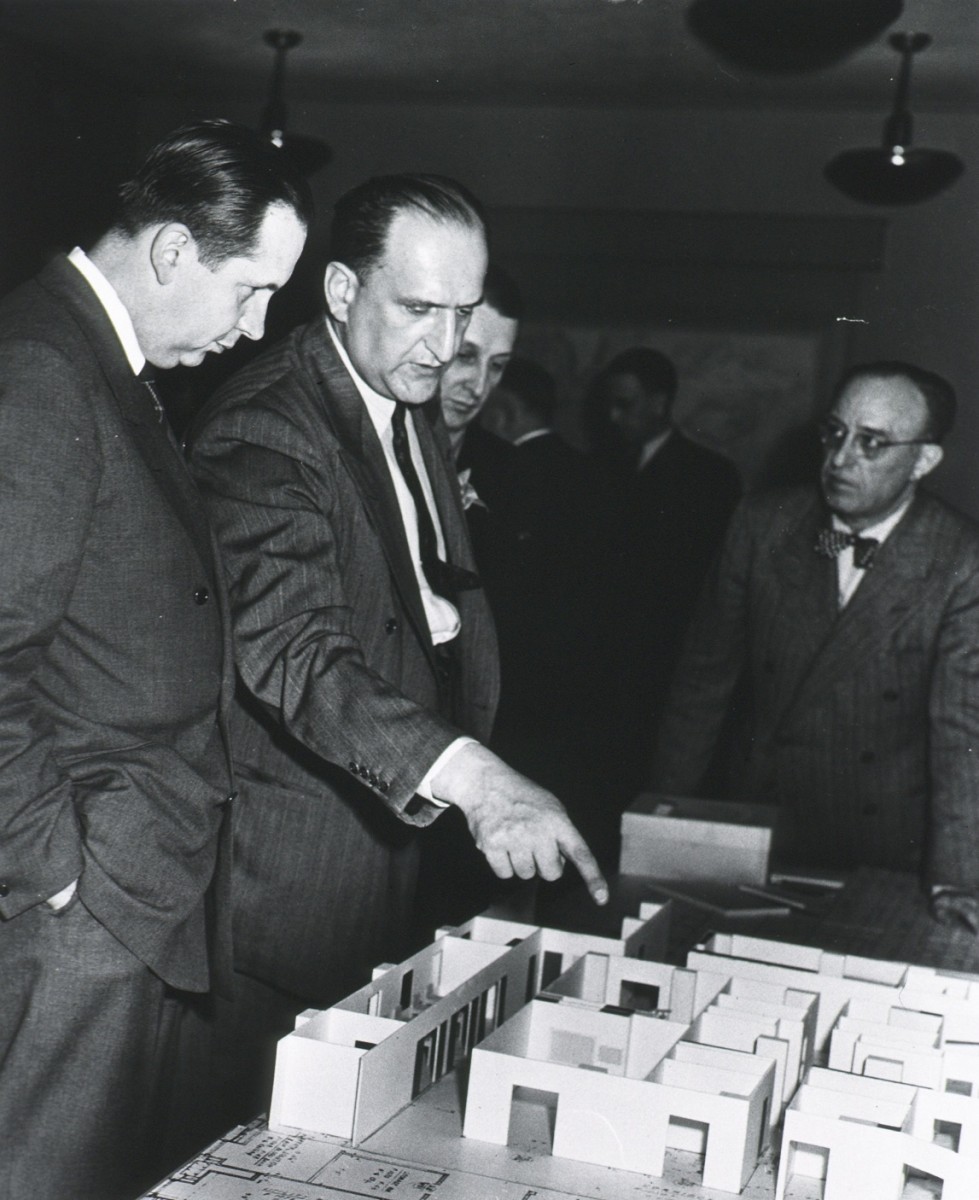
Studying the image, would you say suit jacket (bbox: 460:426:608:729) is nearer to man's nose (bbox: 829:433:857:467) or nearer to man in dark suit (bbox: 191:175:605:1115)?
man's nose (bbox: 829:433:857:467)

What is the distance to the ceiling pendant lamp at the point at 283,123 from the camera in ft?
11.7

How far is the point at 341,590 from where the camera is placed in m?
2.01

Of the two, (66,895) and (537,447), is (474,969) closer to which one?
(66,895)

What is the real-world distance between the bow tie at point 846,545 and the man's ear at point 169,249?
166cm

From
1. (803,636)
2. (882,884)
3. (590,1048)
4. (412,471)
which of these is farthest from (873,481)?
(590,1048)

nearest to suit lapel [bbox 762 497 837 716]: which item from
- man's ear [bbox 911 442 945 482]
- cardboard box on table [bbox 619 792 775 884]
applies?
man's ear [bbox 911 442 945 482]

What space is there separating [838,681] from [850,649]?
70 mm

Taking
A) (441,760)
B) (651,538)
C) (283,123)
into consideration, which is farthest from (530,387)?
(441,760)

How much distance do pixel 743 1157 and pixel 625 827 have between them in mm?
1224

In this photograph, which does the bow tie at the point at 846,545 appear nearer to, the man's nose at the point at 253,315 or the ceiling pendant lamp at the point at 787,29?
the man's nose at the point at 253,315

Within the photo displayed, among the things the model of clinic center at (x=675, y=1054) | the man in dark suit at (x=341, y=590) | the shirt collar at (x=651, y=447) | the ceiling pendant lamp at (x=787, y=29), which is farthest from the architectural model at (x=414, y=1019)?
the ceiling pendant lamp at (x=787, y=29)

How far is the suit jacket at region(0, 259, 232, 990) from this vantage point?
1531 mm

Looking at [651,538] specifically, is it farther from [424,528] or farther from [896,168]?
[424,528]

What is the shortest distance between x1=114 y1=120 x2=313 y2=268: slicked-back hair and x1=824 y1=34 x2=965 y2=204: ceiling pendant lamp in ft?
9.91
